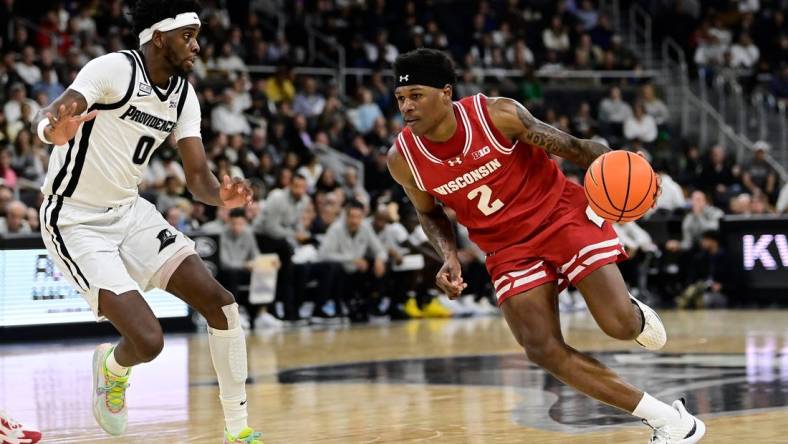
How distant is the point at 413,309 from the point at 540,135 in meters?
10.1

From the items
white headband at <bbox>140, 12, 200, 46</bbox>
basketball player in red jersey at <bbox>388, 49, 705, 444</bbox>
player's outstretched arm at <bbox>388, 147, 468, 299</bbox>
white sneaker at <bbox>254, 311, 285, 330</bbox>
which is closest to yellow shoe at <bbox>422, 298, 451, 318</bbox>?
white sneaker at <bbox>254, 311, 285, 330</bbox>

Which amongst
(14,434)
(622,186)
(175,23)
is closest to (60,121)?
(175,23)

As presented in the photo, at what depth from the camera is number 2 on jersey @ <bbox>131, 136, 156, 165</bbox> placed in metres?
6.32

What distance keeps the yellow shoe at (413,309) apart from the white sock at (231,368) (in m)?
9.82

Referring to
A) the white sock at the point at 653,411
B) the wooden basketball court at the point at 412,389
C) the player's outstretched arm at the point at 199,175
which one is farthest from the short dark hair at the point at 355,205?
the white sock at the point at 653,411

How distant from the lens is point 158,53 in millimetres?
6273

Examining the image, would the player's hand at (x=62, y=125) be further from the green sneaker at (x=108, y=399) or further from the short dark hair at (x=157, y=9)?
the green sneaker at (x=108, y=399)

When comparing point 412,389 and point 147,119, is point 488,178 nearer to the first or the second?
point 147,119

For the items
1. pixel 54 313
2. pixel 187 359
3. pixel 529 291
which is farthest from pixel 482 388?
pixel 54 313

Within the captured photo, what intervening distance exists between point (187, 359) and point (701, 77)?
14.9 meters

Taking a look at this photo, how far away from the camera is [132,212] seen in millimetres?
6418

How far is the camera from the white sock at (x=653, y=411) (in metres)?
5.75

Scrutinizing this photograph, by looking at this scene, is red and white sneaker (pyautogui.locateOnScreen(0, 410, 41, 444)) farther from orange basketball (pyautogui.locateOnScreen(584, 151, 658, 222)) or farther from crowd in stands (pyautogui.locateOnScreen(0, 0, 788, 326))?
crowd in stands (pyautogui.locateOnScreen(0, 0, 788, 326))

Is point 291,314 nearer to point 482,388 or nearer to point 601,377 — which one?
point 482,388
